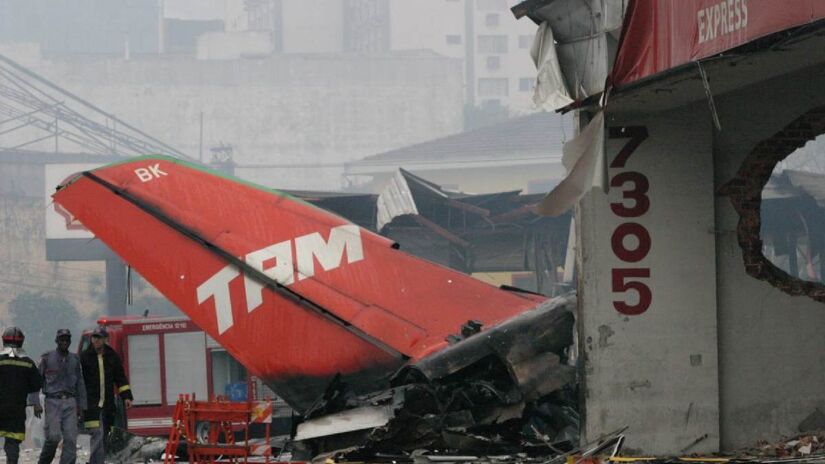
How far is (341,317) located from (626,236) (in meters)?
2.71

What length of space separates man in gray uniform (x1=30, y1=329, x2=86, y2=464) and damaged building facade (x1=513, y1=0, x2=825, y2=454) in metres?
4.64

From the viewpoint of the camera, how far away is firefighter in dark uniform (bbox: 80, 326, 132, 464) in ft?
44.1

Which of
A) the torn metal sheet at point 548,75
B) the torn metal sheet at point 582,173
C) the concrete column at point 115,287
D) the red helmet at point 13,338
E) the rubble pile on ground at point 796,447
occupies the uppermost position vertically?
the torn metal sheet at point 548,75

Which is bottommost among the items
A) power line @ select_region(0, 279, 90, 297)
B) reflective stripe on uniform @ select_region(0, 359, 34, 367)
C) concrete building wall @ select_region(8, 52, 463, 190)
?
power line @ select_region(0, 279, 90, 297)

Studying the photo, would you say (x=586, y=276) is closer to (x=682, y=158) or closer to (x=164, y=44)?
(x=682, y=158)

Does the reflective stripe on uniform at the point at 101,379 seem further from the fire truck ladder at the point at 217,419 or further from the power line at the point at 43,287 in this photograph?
the power line at the point at 43,287

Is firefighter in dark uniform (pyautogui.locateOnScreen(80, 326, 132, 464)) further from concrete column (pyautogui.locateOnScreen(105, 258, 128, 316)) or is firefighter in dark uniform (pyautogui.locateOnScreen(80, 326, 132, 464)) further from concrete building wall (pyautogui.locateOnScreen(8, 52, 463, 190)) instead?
concrete building wall (pyautogui.locateOnScreen(8, 52, 463, 190))

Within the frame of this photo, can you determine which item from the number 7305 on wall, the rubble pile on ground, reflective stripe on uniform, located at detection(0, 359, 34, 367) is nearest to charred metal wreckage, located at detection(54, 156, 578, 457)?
the number 7305 on wall

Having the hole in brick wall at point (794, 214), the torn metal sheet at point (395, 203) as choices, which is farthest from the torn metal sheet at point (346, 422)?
the torn metal sheet at point (395, 203)

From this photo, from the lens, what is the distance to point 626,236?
36.9ft

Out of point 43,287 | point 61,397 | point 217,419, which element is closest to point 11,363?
point 61,397

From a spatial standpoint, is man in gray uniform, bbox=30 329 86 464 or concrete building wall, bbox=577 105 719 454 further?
man in gray uniform, bbox=30 329 86 464

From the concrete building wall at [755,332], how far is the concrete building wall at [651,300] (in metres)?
0.17

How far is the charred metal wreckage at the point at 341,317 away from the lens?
11461mm
